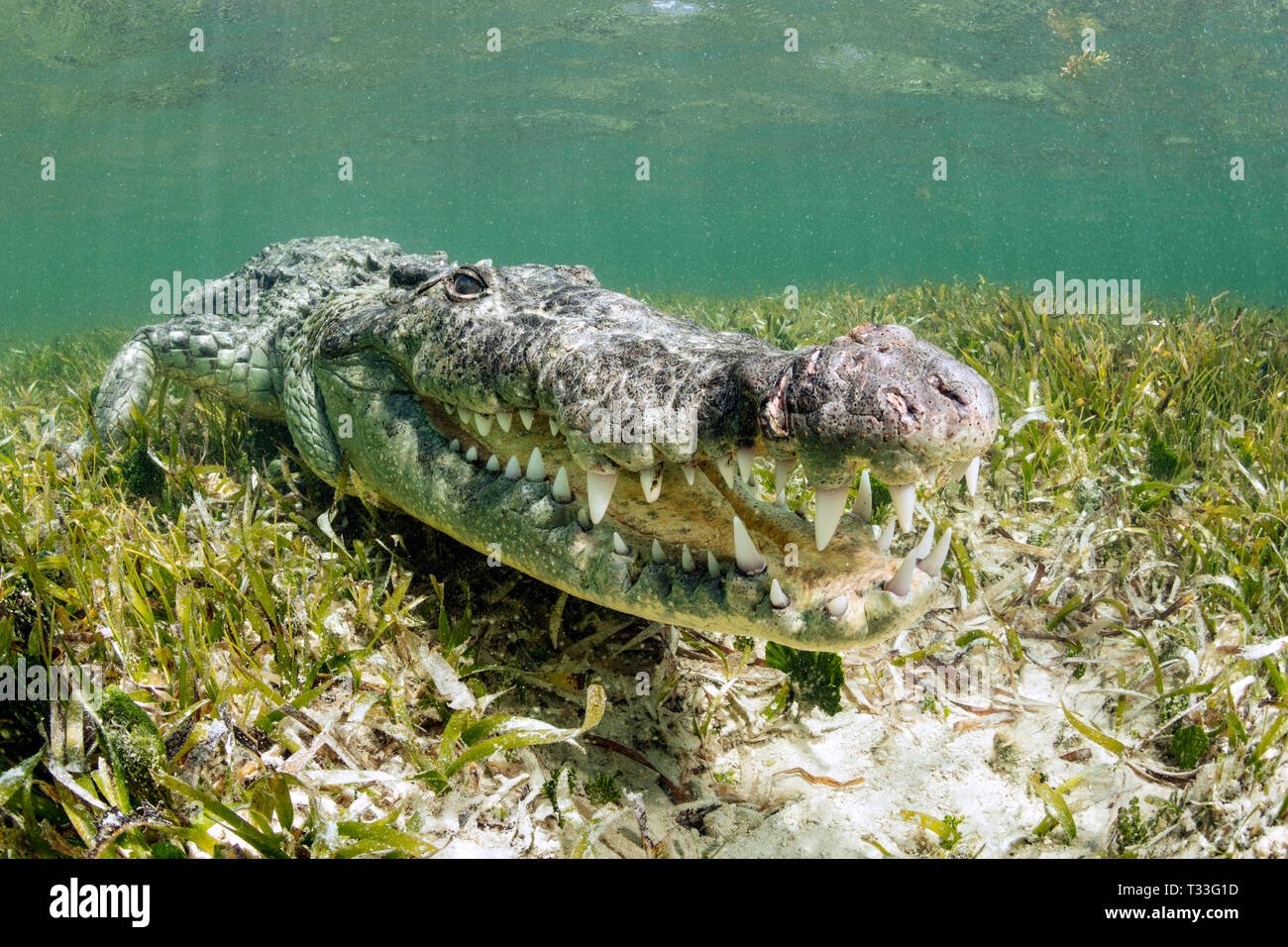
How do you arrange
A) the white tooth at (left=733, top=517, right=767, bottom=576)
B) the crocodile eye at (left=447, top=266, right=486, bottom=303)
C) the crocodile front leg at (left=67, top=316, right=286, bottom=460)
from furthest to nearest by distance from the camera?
the crocodile front leg at (left=67, top=316, right=286, bottom=460)
the crocodile eye at (left=447, top=266, right=486, bottom=303)
the white tooth at (left=733, top=517, right=767, bottom=576)

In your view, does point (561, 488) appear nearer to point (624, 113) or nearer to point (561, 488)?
point (561, 488)

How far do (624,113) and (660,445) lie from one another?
1602 inches

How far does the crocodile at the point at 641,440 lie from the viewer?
5.32ft

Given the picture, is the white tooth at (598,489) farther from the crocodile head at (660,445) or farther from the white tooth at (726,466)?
the white tooth at (726,466)

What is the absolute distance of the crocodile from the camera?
1.62 meters

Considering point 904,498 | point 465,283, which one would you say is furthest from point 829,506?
point 465,283

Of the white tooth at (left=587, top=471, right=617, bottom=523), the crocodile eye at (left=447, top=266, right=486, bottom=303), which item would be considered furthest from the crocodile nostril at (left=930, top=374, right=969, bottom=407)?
the crocodile eye at (left=447, top=266, right=486, bottom=303)

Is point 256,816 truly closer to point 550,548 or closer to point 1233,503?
point 550,548

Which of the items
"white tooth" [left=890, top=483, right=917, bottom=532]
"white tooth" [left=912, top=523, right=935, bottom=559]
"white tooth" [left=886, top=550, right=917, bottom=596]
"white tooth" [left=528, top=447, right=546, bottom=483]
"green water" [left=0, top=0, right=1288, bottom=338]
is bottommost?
"white tooth" [left=886, top=550, right=917, bottom=596]

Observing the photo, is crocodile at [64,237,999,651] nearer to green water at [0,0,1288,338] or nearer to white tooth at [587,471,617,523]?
white tooth at [587,471,617,523]

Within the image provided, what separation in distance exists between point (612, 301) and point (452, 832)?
1.76 metres

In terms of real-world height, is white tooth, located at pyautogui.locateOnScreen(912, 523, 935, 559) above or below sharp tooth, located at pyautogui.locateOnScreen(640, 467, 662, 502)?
below

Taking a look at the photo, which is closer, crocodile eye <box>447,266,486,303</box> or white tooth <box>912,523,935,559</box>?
white tooth <box>912,523,935,559</box>
